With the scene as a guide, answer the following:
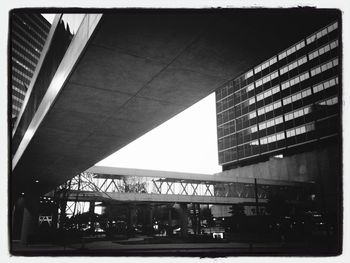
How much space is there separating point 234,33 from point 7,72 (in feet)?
13.2

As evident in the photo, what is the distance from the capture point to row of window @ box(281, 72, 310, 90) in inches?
2371

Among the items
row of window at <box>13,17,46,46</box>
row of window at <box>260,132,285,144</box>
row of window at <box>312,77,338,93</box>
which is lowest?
row of window at <box>260,132,285,144</box>

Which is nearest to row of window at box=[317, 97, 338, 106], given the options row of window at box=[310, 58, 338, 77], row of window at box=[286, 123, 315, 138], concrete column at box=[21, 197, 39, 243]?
row of window at box=[286, 123, 315, 138]

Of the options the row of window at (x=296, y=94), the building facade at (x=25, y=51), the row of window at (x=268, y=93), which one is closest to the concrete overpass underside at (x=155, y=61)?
the row of window at (x=296, y=94)

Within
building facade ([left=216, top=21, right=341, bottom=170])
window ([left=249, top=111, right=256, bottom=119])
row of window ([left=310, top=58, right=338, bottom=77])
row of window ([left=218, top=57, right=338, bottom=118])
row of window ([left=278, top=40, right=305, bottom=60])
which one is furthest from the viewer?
window ([left=249, top=111, right=256, bottom=119])

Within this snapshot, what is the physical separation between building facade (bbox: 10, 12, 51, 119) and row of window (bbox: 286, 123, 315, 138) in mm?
78674

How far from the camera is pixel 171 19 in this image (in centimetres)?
538

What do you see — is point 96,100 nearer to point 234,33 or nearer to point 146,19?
point 146,19

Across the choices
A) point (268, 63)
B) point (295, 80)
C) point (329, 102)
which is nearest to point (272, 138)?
point (295, 80)

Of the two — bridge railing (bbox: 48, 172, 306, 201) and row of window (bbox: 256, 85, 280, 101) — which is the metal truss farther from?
row of window (bbox: 256, 85, 280, 101)

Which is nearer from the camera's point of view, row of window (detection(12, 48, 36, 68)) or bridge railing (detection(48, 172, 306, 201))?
bridge railing (detection(48, 172, 306, 201))

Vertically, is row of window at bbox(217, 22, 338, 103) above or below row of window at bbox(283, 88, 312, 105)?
above

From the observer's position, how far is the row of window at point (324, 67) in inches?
2186

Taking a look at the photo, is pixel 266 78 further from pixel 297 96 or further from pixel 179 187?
pixel 179 187
